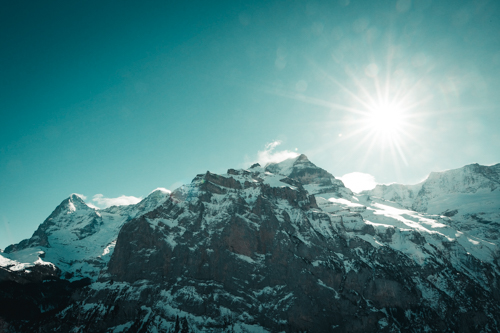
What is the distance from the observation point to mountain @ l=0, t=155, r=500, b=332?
4181 inches

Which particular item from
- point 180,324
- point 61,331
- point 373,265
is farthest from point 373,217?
point 61,331

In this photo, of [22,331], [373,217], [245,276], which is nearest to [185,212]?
[245,276]

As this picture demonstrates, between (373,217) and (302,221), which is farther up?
(373,217)

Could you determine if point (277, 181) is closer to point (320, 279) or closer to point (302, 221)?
point (302, 221)

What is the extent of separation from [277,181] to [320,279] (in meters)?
77.7

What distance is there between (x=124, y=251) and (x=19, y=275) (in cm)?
8251

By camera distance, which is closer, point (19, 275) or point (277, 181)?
point (19, 275)

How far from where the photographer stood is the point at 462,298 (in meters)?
125

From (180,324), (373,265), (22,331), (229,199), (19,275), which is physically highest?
(229,199)

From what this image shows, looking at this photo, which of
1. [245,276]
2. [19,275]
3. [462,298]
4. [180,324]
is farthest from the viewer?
[19,275]

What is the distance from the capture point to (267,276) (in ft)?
377

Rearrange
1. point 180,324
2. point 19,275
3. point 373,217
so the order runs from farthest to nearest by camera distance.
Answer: point 373,217 → point 19,275 → point 180,324

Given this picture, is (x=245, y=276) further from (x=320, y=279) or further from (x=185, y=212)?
(x=185, y=212)

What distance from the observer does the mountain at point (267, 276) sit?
10620 cm
